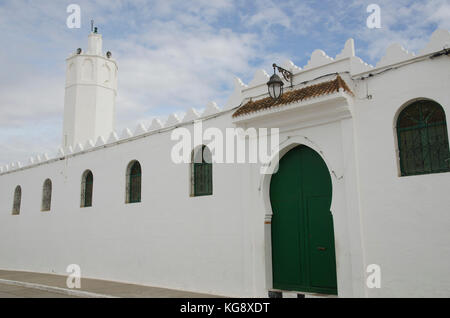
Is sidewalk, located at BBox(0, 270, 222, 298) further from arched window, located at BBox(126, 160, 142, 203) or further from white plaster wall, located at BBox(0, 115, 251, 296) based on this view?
arched window, located at BBox(126, 160, 142, 203)

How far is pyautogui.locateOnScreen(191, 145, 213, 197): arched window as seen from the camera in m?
9.09

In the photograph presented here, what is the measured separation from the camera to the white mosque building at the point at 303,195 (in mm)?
6008

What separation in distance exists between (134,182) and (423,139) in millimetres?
7675

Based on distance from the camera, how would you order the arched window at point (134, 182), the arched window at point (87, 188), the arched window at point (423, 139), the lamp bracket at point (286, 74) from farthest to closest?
the arched window at point (87, 188), the arched window at point (134, 182), the lamp bracket at point (286, 74), the arched window at point (423, 139)

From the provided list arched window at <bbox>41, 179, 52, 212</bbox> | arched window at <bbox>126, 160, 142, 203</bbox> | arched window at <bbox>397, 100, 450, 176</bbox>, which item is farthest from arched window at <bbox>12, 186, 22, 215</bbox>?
arched window at <bbox>397, 100, 450, 176</bbox>

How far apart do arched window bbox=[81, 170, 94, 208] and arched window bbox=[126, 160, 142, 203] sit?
6.60 feet

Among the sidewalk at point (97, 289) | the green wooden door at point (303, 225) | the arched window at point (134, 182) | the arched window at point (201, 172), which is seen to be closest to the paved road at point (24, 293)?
the sidewalk at point (97, 289)

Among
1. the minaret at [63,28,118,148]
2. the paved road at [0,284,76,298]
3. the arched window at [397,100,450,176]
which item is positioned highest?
the minaret at [63,28,118,148]

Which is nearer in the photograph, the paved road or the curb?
the curb

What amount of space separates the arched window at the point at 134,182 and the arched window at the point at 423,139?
23.2ft

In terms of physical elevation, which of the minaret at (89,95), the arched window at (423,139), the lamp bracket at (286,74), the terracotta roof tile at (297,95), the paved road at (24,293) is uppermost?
the minaret at (89,95)

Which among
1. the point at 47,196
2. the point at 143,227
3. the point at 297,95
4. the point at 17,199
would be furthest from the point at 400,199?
the point at 17,199

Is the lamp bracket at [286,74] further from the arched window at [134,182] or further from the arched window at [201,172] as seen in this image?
the arched window at [134,182]
